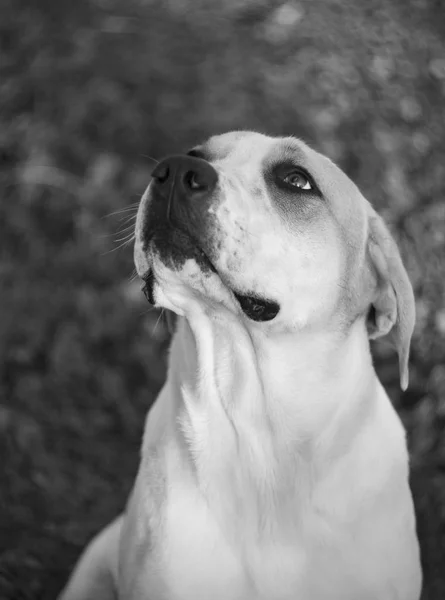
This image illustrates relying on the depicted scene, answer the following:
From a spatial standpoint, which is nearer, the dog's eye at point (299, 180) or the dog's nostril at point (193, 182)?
the dog's nostril at point (193, 182)

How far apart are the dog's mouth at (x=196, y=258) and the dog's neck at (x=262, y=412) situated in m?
0.20

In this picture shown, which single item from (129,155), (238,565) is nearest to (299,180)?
(238,565)

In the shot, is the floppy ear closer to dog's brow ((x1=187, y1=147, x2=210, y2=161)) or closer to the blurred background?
dog's brow ((x1=187, y1=147, x2=210, y2=161))

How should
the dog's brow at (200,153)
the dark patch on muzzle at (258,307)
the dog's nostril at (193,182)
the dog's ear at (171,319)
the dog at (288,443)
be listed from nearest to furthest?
the dog's nostril at (193,182) → the dark patch on muzzle at (258,307) → the dog at (288,443) → the dog's brow at (200,153) → the dog's ear at (171,319)

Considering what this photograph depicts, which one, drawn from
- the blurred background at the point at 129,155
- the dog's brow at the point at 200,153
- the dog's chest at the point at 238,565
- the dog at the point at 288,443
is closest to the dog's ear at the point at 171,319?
the dog at the point at 288,443

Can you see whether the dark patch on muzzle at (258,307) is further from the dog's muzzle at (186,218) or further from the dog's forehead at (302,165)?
the dog's forehead at (302,165)

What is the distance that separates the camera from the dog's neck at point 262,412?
2.79 metres

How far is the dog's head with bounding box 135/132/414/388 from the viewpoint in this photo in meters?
2.48

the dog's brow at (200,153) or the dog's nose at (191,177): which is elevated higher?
the dog's nose at (191,177)

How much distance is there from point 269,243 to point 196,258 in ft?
0.73

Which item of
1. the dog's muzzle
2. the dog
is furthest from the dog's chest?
the dog's muzzle

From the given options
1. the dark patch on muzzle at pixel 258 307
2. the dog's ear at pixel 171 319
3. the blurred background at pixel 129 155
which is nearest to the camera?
the dark patch on muzzle at pixel 258 307

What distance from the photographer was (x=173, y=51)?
548cm

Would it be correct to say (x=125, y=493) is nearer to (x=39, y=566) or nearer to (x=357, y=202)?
(x=39, y=566)
